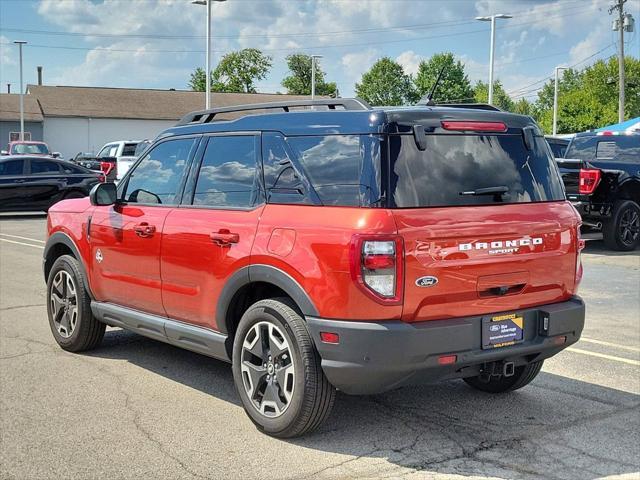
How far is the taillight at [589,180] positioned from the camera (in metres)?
13.5

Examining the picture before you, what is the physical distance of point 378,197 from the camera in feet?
13.7

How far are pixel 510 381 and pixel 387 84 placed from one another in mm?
89961

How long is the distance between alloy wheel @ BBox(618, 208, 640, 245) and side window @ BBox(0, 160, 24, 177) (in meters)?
14.9

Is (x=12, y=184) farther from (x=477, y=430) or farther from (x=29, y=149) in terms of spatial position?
(x=477, y=430)

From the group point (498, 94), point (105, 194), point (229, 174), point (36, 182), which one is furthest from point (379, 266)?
point (498, 94)

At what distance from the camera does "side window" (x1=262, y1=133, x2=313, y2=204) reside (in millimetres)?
4586

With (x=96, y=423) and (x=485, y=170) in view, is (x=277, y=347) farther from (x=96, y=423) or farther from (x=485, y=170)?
(x=485, y=170)

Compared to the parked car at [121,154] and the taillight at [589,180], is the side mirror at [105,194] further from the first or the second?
the parked car at [121,154]

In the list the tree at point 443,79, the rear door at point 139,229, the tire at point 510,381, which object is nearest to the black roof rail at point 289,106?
the rear door at point 139,229

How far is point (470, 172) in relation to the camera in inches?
178

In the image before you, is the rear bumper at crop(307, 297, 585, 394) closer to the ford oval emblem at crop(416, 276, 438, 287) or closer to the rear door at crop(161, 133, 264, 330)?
the ford oval emblem at crop(416, 276, 438, 287)

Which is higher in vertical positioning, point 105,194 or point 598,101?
point 598,101

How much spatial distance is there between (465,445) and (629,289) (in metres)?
6.56

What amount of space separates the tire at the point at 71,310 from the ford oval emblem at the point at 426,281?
130 inches
